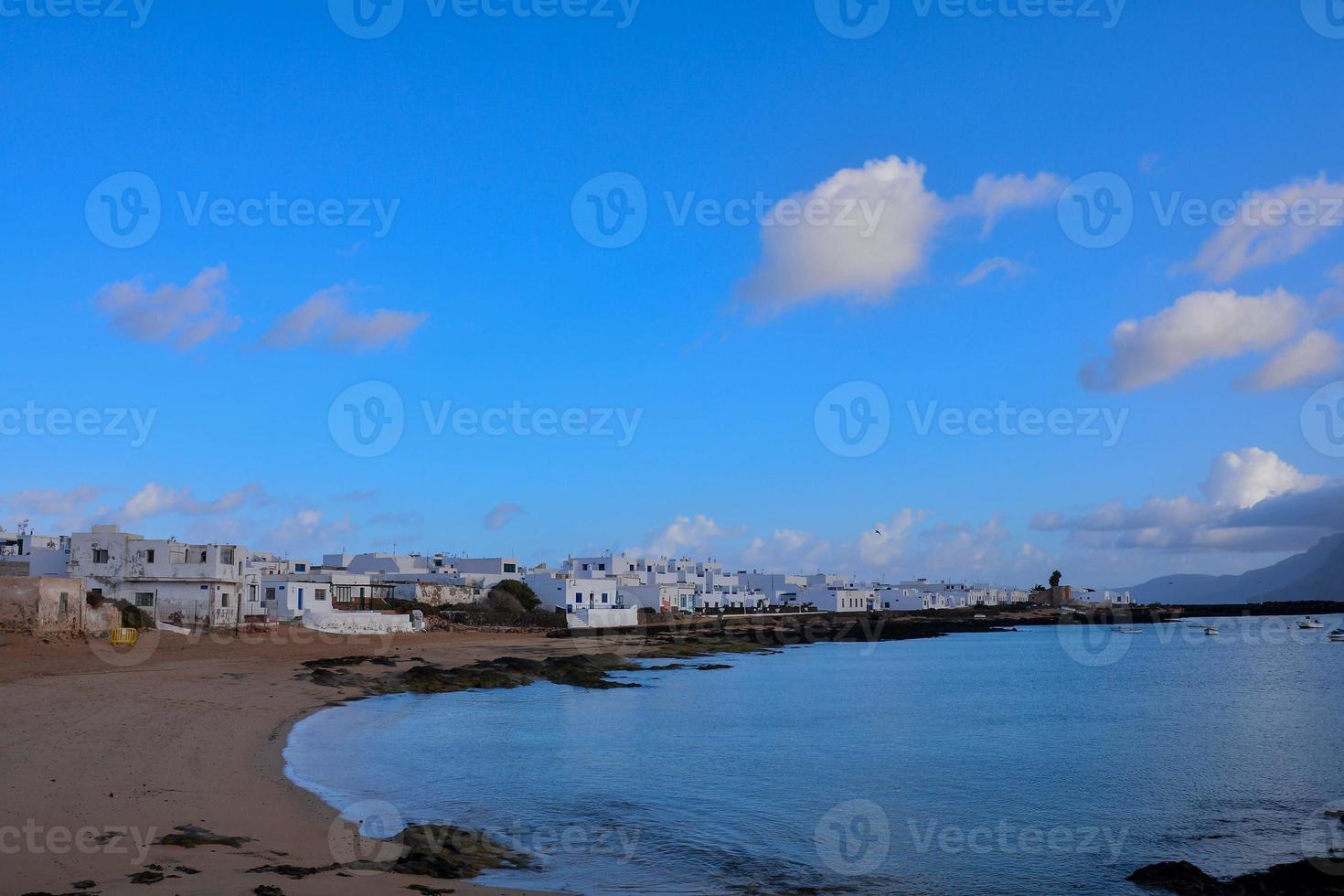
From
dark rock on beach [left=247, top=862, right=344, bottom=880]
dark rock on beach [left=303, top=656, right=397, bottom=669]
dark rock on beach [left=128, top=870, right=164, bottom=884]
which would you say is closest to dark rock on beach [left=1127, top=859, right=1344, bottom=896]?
dark rock on beach [left=247, top=862, right=344, bottom=880]

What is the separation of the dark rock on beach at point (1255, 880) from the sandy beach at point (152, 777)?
376 inches

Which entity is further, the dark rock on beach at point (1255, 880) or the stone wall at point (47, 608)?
the stone wall at point (47, 608)

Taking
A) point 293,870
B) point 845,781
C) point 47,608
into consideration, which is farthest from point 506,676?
point 293,870

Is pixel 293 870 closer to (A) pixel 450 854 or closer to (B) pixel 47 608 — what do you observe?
(A) pixel 450 854

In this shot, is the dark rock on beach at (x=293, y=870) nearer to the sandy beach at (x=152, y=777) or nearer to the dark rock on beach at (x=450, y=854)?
the sandy beach at (x=152, y=777)

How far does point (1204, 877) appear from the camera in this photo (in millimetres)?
14547

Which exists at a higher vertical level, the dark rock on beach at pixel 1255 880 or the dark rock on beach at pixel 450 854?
the dark rock on beach at pixel 450 854

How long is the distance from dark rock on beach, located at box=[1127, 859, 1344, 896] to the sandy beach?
376 inches

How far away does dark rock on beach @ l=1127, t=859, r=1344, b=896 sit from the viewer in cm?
1380

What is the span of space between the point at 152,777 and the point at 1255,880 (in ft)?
57.2

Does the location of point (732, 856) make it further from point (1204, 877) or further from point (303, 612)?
point (303, 612)

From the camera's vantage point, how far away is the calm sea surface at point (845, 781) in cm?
1553

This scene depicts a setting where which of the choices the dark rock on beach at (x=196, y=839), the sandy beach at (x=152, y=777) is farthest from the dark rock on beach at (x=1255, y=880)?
the dark rock on beach at (x=196, y=839)

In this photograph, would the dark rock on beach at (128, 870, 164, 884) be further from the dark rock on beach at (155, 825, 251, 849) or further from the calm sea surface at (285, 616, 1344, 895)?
the calm sea surface at (285, 616, 1344, 895)
